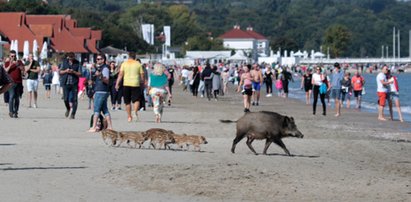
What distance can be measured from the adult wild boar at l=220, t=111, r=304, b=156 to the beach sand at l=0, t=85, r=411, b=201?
29 cm

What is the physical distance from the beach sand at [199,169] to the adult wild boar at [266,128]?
0.95 ft

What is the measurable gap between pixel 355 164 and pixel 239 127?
6.51ft

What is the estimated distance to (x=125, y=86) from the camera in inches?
835

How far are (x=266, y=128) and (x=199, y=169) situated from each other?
8.57 feet

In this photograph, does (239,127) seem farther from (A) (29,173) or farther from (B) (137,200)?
(B) (137,200)

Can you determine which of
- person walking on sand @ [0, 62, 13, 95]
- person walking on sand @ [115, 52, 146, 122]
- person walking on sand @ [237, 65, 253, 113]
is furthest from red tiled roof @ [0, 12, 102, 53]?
person walking on sand @ [0, 62, 13, 95]

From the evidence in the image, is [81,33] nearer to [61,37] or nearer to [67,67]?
[61,37]

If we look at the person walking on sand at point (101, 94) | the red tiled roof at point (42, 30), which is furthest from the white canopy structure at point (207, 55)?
the person walking on sand at point (101, 94)

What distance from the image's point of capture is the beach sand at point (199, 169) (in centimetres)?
1131

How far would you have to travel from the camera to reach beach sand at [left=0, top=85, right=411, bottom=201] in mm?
11312

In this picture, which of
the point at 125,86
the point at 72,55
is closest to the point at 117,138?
the point at 125,86

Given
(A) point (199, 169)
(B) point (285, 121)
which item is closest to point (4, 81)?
(A) point (199, 169)

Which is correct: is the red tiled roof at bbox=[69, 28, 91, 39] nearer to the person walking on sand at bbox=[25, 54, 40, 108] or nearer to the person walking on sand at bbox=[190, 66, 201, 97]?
the person walking on sand at bbox=[190, 66, 201, 97]

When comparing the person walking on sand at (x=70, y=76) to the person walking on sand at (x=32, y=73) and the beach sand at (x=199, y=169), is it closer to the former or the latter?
the beach sand at (x=199, y=169)
